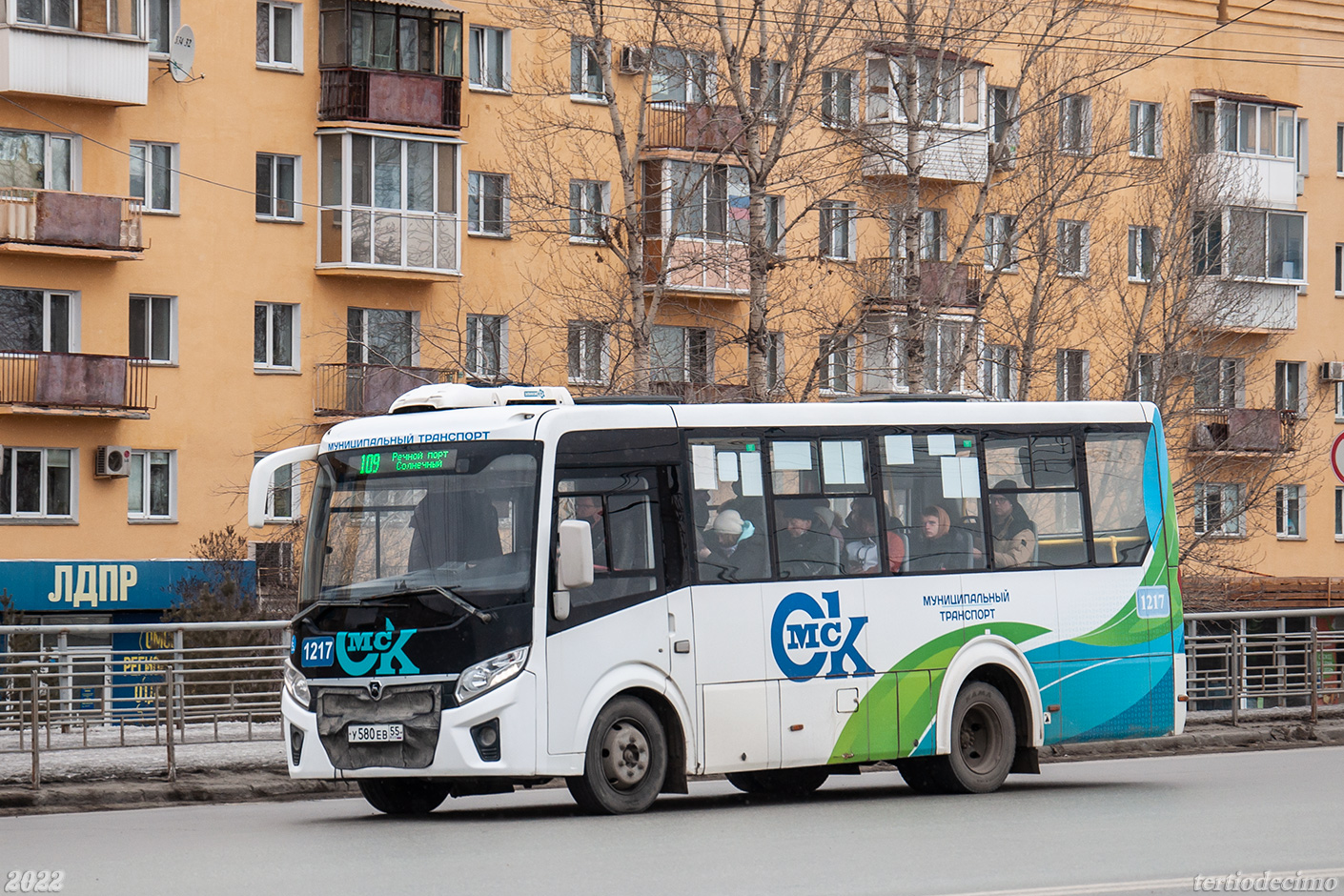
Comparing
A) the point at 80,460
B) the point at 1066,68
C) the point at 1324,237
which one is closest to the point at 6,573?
the point at 80,460

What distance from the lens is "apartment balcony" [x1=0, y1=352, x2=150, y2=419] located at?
39.4m

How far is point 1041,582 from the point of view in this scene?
16719 mm

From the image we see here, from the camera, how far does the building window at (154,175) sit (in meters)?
40.7

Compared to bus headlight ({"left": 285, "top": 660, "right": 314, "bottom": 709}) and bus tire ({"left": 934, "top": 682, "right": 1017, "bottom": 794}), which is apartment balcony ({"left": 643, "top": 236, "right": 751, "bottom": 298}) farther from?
bus headlight ({"left": 285, "top": 660, "right": 314, "bottom": 709})

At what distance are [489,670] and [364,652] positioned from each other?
3.11 feet

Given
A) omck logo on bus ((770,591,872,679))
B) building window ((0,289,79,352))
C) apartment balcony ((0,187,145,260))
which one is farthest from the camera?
building window ((0,289,79,352))

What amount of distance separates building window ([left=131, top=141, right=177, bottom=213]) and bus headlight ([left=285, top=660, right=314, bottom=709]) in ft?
90.1

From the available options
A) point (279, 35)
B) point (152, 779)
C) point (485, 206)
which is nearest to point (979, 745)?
point (152, 779)

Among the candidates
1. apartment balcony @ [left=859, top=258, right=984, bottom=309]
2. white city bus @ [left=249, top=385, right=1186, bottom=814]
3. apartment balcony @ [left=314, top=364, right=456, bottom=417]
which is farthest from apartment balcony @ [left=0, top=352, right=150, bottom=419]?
white city bus @ [left=249, top=385, right=1186, bottom=814]

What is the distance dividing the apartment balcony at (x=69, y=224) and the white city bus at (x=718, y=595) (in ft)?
82.8

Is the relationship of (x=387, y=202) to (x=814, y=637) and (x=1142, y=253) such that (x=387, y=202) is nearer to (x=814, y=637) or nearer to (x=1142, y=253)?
(x=1142, y=253)

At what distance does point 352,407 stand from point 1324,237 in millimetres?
28740

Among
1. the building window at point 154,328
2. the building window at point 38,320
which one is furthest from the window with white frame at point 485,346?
the building window at point 38,320

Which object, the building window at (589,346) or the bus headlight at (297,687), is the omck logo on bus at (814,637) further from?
the building window at (589,346)
